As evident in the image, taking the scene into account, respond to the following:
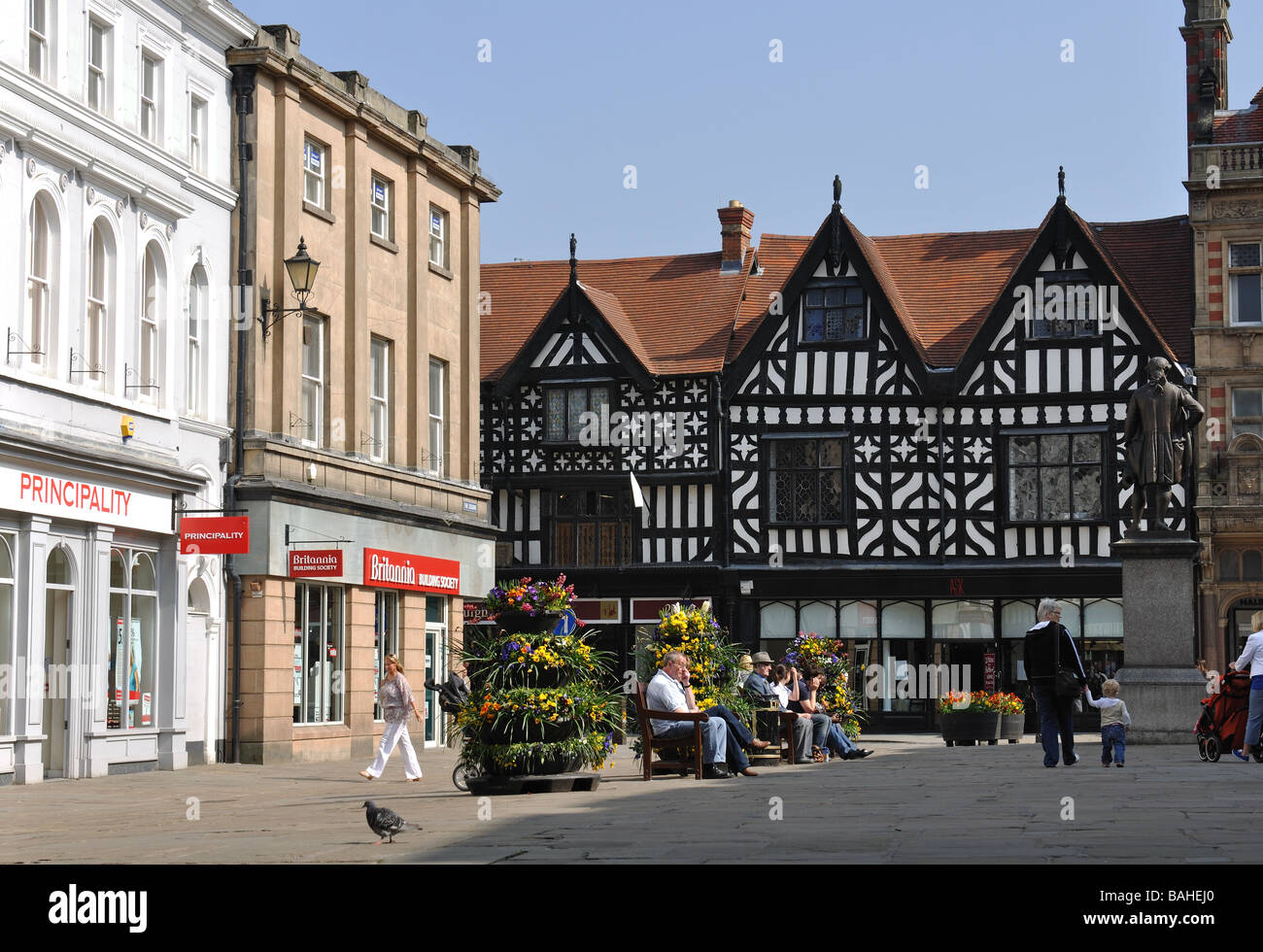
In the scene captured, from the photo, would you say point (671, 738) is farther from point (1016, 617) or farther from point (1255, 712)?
point (1016, 617)

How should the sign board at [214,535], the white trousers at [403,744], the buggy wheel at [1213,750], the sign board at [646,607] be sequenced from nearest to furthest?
the buggy wheel at [1213,750] < the white trousers at [403,744] < the sign board at [214,535] < the sign board at [646,607]

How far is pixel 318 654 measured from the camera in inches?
1152

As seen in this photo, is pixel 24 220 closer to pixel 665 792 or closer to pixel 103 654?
pixel 103 654

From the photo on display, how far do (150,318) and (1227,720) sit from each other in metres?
14.8

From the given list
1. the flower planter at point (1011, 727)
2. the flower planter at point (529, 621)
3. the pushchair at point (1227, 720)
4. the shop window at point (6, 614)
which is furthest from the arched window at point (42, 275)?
the flower planter at point (1011, 727)

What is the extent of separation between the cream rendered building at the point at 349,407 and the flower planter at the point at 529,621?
9371 millimetres

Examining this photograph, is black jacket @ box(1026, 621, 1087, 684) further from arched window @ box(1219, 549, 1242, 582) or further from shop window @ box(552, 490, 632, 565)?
shop window @ box(552, 490, 632, 565)

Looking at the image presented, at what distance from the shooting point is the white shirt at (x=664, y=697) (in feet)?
63.9

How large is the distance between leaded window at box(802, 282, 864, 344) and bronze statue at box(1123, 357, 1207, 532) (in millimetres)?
17403

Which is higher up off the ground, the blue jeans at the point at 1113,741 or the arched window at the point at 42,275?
the arched window at the point at 42,275

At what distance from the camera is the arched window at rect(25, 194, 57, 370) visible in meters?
22.8

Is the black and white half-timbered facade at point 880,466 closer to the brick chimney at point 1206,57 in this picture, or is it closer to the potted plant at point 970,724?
Answer: the brick chimney at point 1206,57

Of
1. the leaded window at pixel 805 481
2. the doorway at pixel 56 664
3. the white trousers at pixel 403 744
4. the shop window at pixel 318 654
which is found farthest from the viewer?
the leaded window at pixel 805 481

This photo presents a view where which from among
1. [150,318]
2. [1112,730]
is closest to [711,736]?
[1112,730]
